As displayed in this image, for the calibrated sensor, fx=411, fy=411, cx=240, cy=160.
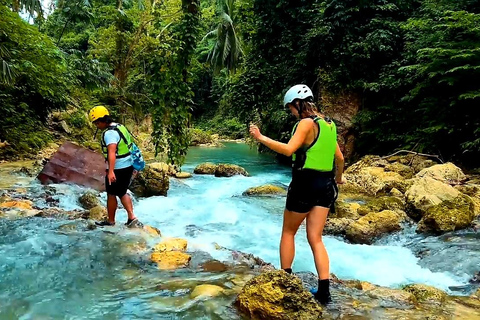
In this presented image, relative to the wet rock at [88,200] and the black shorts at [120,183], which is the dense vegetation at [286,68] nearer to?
the wet rock at [88,200]

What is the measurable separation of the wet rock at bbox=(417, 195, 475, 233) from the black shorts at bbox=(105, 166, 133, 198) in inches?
185

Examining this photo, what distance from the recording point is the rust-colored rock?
856 centimetres

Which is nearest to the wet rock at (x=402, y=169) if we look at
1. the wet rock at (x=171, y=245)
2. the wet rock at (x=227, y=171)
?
the wet rock at (x=227, y=171)

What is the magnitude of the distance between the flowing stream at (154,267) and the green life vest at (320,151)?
1241mm

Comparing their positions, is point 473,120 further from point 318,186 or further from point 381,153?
point 318,186

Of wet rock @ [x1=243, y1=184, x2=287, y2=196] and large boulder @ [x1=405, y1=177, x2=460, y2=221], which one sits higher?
large boulder @ [x1=405, y1=177, x2=460, y2=221]

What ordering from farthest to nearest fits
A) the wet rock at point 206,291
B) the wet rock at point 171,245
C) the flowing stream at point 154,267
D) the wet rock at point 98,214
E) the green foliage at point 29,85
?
the green foliage at point 29,85
the wet rock at point 98,214
the wet rock at point 171,245
the wet rock at point 206,291
the flowing stream at point 154,267

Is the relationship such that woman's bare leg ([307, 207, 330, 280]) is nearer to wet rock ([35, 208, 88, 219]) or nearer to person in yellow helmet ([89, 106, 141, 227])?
person in yellow helmet ([89, 106, 141, 227])

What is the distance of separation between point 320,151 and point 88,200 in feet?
18.6

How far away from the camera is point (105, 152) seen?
17.5 ft

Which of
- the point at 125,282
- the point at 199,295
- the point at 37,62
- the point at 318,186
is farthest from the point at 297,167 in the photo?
the point at 37,62

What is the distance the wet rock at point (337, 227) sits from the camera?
6.72m

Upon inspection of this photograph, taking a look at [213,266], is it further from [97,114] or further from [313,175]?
[97,114]

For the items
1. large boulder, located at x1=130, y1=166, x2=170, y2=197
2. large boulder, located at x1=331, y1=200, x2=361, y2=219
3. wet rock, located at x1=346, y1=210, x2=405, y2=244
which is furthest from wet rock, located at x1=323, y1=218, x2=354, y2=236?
large boulder, located at x1=130, y1=166, x2=170, y2=197
